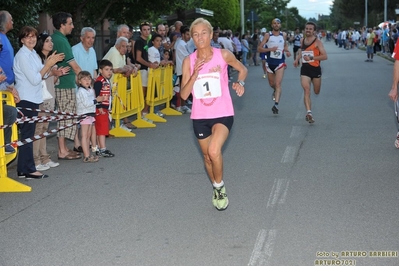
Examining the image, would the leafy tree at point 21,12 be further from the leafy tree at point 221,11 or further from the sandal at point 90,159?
the leafy tree at point 221,11

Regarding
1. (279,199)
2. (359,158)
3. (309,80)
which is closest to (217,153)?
(279,199)

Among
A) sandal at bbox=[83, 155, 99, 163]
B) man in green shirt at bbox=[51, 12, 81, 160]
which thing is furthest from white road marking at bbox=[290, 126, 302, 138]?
man in green shirt at bbox=[51, 12, 81, 160]

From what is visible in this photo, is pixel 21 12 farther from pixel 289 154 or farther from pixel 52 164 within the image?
pixel 289 154

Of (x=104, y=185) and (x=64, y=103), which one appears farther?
(x=64, y=103)

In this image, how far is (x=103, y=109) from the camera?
1073cm

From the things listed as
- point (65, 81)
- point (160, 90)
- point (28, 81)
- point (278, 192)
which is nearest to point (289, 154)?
point (278, 192)

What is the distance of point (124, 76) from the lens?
1294 centimetres

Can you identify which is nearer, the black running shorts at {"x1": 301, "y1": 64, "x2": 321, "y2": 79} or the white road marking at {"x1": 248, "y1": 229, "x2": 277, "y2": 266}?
the white road marking at {"x1": 248, "y1": 229, "x2": 277, "y2": 266}

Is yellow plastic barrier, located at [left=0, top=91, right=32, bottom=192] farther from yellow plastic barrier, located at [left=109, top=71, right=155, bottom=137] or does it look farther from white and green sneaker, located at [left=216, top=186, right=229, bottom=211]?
yellow plastic barrier, located at [left=109, top=71, right=155, bottom=137]

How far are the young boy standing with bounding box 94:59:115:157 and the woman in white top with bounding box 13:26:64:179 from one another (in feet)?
4.90

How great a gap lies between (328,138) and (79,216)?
5.86 meters

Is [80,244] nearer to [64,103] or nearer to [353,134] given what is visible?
[64,103]

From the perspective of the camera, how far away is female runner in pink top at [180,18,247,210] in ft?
23.3

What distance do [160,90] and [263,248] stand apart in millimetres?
9984
